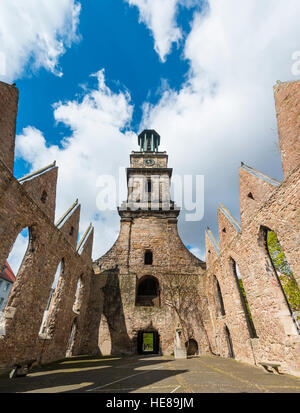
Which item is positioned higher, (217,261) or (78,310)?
(217,261)

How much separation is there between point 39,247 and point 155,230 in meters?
12.0

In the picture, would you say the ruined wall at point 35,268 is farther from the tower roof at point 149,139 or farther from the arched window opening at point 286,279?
the tower roof at point 149,139

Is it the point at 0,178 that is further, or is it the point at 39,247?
the point at 39,247

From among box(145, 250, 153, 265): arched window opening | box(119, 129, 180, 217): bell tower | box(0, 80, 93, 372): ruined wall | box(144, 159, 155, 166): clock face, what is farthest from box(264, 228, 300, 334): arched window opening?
box(144, 159, 155, 166): clock face

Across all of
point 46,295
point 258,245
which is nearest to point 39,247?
point 46,295

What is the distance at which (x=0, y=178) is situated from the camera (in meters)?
6.85

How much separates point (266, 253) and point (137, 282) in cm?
1074

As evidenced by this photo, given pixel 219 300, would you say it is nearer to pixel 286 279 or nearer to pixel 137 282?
pixel 286 279

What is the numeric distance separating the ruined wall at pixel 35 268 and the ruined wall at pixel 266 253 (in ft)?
28.8

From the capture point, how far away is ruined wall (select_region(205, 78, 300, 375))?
694cm

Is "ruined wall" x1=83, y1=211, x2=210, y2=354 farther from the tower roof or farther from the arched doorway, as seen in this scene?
the tower roof

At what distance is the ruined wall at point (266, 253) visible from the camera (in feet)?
22.8
